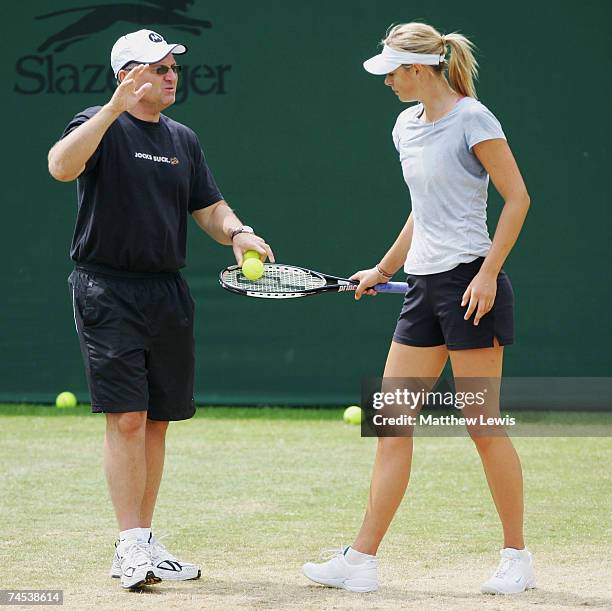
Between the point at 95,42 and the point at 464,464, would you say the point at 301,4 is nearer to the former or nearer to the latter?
the point at 95,42

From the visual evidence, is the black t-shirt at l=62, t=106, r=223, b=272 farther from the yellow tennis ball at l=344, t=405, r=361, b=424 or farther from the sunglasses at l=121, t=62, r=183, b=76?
the yellow tennis ball at l=344, t=405, r=361, b=424

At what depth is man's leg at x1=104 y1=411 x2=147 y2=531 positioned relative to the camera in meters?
3.74

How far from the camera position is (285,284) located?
4211 mm

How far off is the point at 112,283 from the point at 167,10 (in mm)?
4647

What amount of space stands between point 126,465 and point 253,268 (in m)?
0.72

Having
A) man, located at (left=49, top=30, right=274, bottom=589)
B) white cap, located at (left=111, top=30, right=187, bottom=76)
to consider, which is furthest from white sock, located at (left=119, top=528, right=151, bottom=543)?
white cap, located at (left=111, top=30, right=187, bottom=76)

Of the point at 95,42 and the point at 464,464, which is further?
the point at 95,42

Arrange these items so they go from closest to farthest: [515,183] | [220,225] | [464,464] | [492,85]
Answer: [515,183], [220,225], [464,464], [492,85]

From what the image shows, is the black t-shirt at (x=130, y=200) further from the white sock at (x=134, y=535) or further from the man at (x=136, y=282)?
the white sock at (x=134, y=535)

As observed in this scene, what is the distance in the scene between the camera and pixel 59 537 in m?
4.45

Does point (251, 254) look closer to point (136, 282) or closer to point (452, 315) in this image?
point (136, 282)

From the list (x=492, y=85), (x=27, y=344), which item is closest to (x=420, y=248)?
(x=492, y=85)

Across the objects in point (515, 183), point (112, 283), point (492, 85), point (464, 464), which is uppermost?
point (492, 85)

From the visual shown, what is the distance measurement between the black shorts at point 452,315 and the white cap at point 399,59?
596 millimetres
